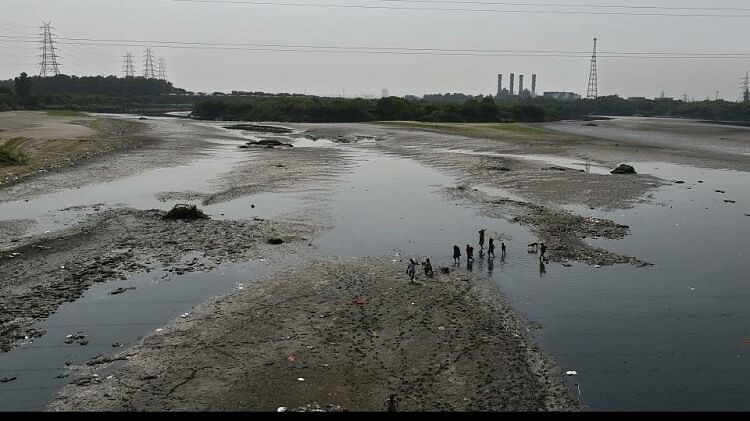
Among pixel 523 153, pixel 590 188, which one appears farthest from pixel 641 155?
pixel 590 188

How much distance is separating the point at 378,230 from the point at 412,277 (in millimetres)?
7148

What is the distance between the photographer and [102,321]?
14.2m

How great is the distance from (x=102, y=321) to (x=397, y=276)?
822cm

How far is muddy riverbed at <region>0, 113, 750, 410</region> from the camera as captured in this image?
11.2m

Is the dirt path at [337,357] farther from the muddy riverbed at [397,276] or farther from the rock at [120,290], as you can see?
the rock at [120,290]

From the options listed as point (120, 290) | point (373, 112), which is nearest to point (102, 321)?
point (120, 290)

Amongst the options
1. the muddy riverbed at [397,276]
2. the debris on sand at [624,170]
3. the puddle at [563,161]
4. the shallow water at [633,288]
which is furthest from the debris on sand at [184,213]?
the debris on sand at [624,170]

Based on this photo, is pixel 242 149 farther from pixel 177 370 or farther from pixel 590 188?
pixel 177 370

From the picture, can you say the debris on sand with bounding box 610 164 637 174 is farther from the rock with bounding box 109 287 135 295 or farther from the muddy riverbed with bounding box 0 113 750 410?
the rock with bounding box 109 287 135 295

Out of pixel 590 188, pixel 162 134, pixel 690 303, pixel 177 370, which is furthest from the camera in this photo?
pixel 162 134

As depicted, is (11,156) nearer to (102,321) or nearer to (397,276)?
(102,321)

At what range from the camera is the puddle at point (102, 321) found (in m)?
11.1

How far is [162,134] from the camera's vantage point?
235 feet

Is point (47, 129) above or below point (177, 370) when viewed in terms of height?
above
